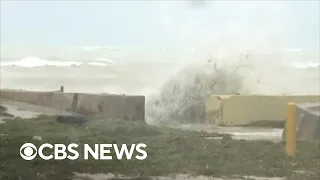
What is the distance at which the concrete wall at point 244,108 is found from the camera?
382 centimetres

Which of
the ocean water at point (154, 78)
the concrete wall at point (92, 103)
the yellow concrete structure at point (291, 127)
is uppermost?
the ocean water at point (154, 78)

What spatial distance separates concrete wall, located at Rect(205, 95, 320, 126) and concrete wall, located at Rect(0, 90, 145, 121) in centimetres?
45

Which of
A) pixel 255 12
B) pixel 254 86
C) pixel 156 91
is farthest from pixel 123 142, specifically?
pixel 255 12

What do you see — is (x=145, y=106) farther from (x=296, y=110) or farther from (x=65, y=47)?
(x=296, y=110)

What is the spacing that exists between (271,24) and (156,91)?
2.91ft

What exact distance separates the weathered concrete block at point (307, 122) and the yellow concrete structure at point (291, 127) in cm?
2

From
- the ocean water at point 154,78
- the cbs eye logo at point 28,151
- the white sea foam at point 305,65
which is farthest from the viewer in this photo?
the white sea foam at point 305,65

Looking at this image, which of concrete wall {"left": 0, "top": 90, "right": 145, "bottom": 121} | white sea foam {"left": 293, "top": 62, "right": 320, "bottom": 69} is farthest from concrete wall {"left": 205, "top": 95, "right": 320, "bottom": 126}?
concrete wall {"left": 0, "top": 90, "right": 145, "bottom": 121}

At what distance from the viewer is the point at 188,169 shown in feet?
11.9

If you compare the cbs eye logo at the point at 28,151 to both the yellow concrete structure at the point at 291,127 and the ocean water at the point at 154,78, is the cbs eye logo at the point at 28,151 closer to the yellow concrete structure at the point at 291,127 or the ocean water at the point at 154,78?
the ocean water at the point at 154,78

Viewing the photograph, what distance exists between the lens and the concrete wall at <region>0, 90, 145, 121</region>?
12.0 ft

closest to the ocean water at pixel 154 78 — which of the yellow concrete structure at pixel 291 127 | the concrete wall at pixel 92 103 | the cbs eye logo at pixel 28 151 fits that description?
the concrete wall at pixel 92 103

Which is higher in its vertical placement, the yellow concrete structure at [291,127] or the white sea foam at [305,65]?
the white sea foam at [305,65]

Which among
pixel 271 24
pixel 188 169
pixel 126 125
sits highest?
pixel 271 24
